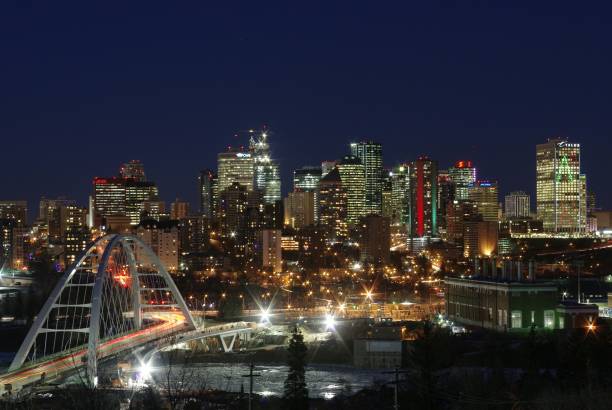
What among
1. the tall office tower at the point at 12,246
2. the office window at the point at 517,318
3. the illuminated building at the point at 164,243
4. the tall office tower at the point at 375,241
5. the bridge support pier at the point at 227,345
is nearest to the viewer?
the bridge support pier at the point at 227,345

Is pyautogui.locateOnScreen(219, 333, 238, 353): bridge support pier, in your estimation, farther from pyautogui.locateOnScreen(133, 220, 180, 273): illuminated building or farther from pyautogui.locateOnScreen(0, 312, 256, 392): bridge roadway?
pyautogui.locateOnScreen(133, 220, 180, 273): illuminated building

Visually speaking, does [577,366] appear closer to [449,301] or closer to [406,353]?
[406,353]

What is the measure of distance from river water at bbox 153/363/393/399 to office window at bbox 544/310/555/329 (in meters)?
9.54

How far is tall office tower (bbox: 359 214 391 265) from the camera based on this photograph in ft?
353

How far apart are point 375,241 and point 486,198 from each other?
4190cm

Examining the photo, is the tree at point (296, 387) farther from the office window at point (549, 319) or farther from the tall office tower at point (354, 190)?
the tall office tower at point (354, 190)

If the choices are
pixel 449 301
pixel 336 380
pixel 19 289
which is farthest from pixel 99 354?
pixel 19 289

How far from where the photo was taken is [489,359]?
39812mm

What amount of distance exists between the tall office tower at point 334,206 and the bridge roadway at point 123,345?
72.6 meters

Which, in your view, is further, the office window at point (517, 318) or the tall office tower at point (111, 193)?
the tall office tower at point (111, 193)

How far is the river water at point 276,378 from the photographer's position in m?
34.6

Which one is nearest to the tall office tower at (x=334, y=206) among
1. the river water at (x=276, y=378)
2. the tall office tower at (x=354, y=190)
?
the tall office tower at (x=354, y=190)

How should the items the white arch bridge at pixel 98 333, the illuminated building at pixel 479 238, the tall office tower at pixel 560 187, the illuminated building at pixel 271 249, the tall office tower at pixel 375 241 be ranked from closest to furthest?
the white arch bridge at pixel 98 333, the illuminated building at pixel 271 249, the tall office tower at pixel 375 241, the illuminated building at pixel 479 238, the tall office tower at pixel 560 187

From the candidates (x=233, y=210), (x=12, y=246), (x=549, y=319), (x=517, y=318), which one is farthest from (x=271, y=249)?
(x=549, y=319)
